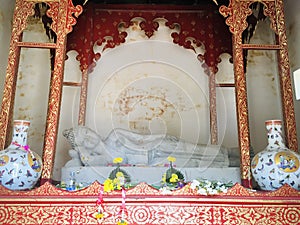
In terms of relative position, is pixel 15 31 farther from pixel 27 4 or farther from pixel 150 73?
pixel 150 73

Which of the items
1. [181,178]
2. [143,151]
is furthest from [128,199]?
[143,151]

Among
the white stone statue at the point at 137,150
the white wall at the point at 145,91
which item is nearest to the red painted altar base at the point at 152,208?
the white stone statue at the point at 137,150

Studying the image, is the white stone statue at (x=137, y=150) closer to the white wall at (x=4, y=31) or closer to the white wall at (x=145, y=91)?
the white wall at (x=145, y=91)

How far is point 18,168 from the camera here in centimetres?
227

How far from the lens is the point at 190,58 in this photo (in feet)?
13.2

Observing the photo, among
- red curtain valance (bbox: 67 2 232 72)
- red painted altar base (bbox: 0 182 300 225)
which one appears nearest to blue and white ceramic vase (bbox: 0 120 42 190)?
red painted altar base (bbox: 0 182 300 225)

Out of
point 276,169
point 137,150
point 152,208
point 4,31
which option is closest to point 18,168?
point 152,208

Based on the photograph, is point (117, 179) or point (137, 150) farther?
point (137, 150)

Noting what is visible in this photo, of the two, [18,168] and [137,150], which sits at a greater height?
[137,150]

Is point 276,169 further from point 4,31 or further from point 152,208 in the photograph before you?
point 4,31

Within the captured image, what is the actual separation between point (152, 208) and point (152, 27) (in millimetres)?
2448

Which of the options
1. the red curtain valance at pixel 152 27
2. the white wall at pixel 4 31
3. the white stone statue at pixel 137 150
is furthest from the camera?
the red curtain valance at pixel 152 27

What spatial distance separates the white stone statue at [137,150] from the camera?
2947 millimetres

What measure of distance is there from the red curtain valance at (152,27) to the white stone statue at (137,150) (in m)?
1.12
